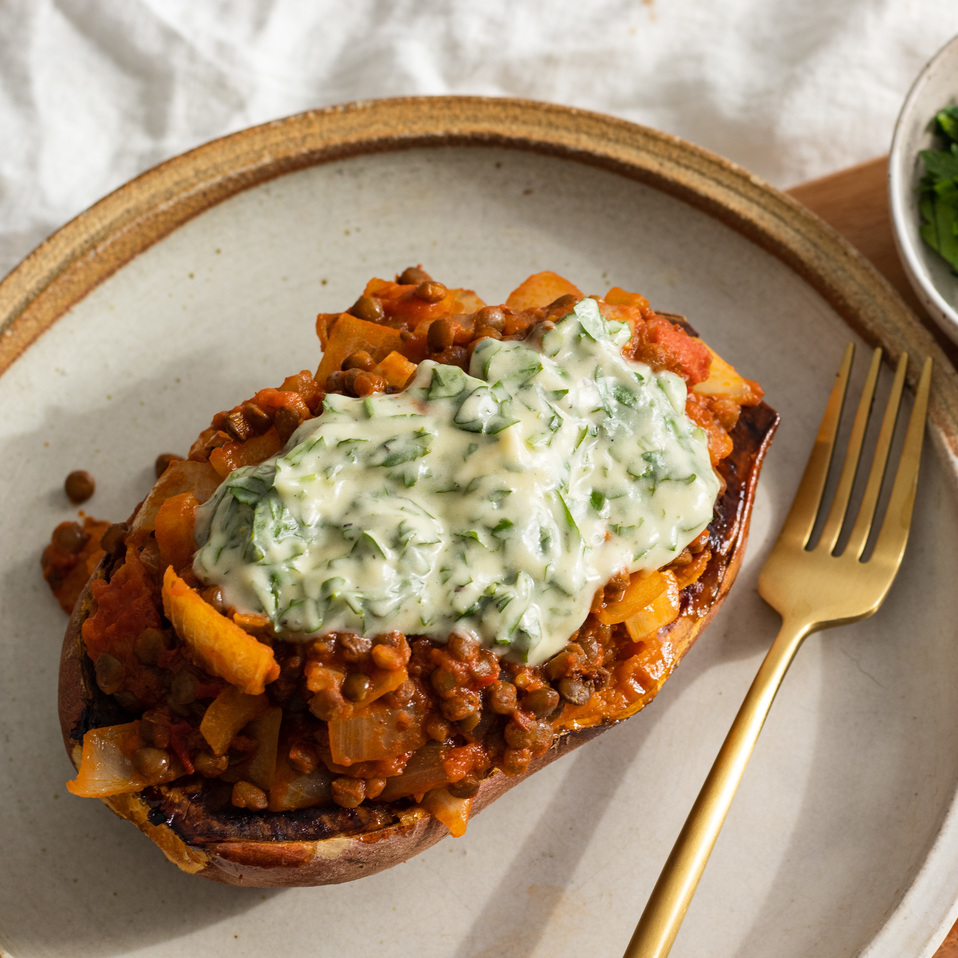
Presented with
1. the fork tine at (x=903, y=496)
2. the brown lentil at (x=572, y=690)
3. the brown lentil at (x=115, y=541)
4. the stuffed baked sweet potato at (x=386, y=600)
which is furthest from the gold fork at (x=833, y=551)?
the brown lentil at (x=115, y=541)

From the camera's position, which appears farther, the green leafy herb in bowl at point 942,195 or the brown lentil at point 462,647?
the green leafy herb in bowl at point 942,195

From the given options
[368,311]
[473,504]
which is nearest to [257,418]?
[368,311]

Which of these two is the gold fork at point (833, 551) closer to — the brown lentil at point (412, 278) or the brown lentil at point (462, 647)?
the brown lentil at point (462, 647)

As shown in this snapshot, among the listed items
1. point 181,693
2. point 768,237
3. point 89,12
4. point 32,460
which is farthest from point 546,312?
point 89,12

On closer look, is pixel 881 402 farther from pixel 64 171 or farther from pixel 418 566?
pixel 64 171

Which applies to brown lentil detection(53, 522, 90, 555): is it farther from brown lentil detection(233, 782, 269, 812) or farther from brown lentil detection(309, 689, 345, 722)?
brown lentil detection(309, 689, 345, 722)

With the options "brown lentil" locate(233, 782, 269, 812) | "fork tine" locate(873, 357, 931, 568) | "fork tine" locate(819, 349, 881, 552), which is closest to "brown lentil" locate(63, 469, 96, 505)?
"brown lentil" locate(233, 782, 269, 812)
